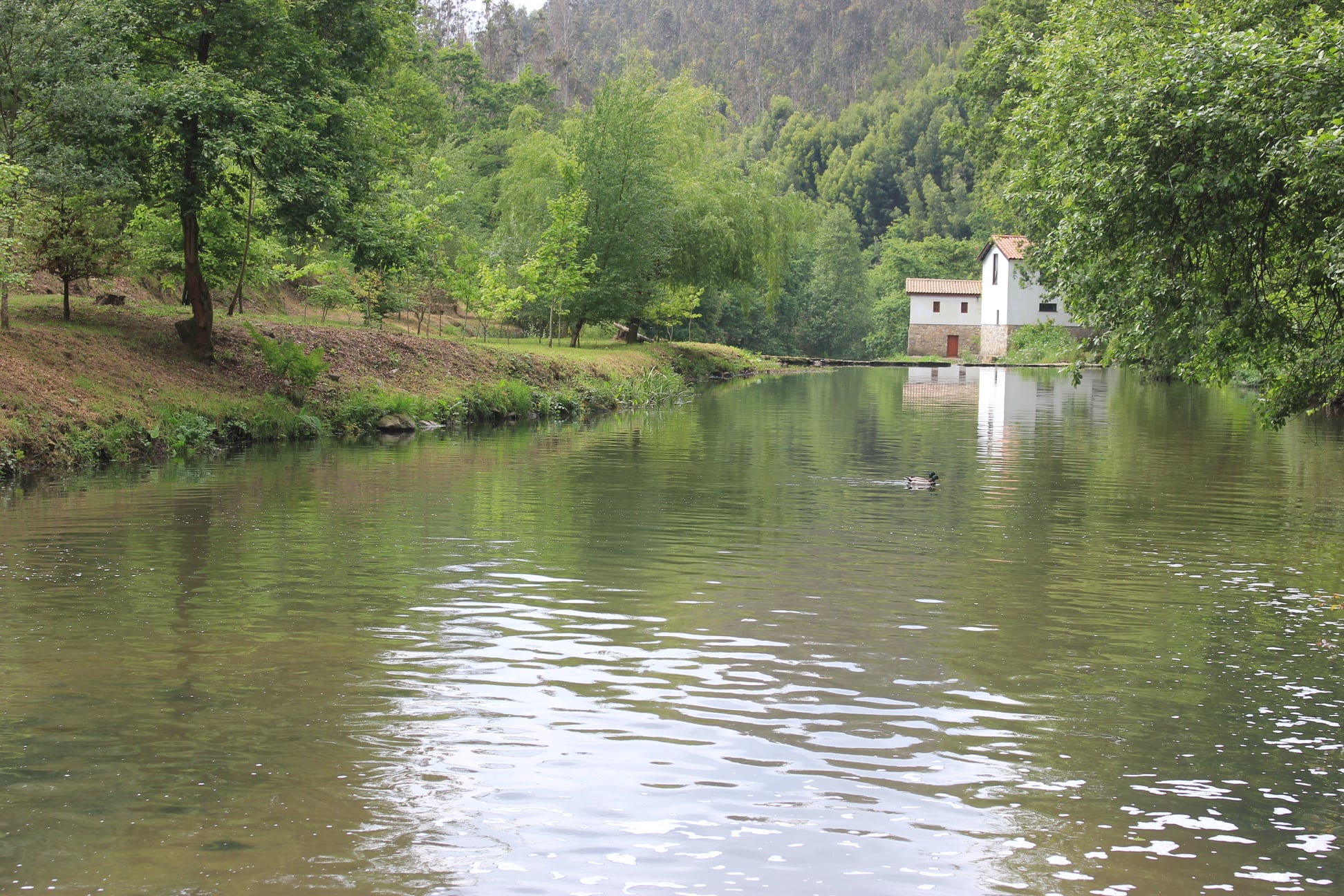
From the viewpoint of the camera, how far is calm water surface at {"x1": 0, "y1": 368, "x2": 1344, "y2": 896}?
5.34 m

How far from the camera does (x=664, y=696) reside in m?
7.58

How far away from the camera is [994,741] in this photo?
6.75 metres

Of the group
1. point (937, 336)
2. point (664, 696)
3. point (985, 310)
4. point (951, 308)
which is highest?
point (951, 308)

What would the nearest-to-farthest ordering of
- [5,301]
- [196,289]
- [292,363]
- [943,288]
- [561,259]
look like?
[5,301], [196,289], [292,363], [561,259], [943,288]

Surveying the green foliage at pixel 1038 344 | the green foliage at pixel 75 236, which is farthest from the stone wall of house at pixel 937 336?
the green foliage at pixel 75 236

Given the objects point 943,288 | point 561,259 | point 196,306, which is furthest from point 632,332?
point 943,288

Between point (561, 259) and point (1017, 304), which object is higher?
point (1017, 304)

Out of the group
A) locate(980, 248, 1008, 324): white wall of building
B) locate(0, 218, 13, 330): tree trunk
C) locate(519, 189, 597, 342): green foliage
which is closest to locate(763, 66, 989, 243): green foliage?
A: locate(980, 248, 1008, 324): white wall of building

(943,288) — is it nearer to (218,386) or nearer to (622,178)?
(622,178)

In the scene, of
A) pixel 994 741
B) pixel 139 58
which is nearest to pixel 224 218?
pixel 139 58

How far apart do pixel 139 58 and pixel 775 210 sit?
116 feet

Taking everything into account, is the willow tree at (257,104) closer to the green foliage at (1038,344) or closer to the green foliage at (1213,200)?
the green foliage at (1213,200)

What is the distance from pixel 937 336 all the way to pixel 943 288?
12.1ft

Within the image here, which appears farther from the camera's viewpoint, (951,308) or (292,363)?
(951,308)
